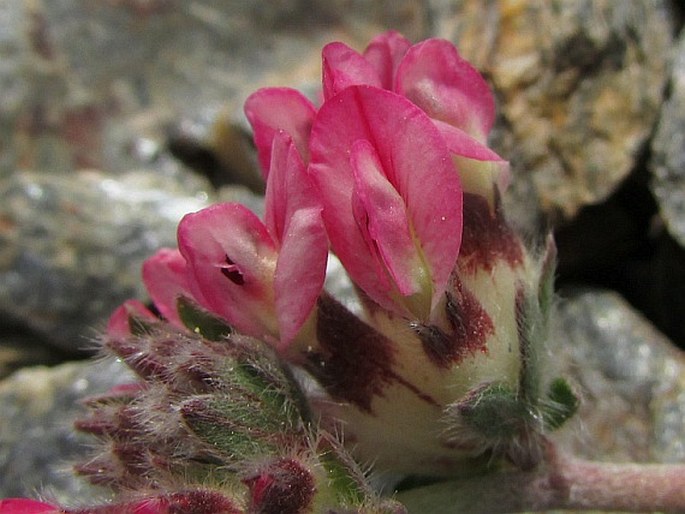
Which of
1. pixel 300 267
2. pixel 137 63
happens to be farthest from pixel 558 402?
pixel 137 63

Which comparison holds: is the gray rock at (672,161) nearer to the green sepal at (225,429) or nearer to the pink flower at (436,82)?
the pink flower at (436,82)

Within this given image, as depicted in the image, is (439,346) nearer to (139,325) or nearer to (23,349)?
(139,325)

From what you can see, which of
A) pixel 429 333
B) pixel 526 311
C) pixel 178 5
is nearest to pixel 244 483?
pixel 429 333

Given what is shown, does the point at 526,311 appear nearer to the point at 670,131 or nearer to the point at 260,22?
the point at 670,131

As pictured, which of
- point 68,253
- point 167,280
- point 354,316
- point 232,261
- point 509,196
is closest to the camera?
point 232,261

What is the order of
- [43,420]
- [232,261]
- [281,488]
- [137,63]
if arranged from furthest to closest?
[137,63]
[43,420]
[232,261]
[281,488]

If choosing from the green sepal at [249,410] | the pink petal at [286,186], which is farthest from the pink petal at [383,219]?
the green sepal at [249,410]
